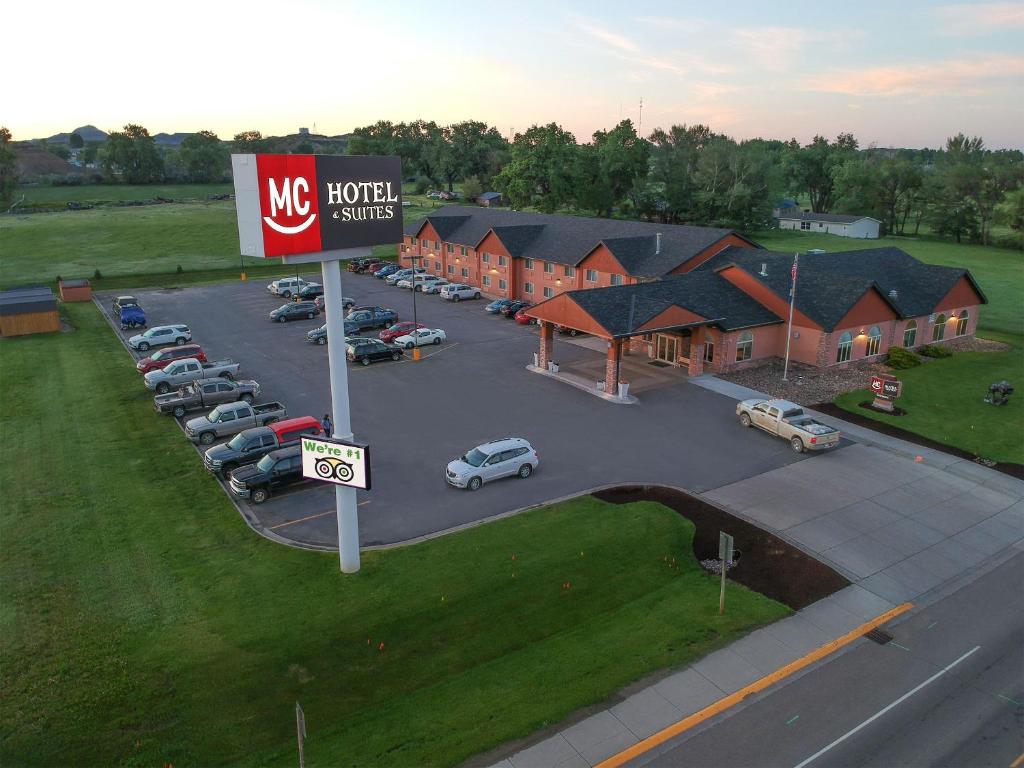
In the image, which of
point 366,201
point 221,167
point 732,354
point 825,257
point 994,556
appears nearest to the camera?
point 366,201

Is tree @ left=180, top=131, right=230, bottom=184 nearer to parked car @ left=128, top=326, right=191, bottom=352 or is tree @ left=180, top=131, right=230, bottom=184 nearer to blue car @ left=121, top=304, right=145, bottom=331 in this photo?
blue car @ left=121, top=304, right=145, bottom=331

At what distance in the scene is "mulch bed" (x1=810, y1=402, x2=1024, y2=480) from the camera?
91.9ft

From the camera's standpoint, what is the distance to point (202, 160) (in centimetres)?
18100

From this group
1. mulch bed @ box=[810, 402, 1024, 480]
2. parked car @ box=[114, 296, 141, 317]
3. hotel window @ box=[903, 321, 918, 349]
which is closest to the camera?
mulch bed @ box=[810, 402, 1024, 480]

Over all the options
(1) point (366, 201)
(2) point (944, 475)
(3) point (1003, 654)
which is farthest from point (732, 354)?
(1) point (366, 201)

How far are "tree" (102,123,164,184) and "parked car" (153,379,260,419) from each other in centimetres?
17021

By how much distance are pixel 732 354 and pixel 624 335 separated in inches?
344

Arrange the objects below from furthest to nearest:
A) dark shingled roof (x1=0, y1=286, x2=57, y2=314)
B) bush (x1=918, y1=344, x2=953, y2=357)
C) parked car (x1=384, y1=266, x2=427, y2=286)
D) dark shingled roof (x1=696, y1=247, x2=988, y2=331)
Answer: parked car (x1=384, y1=266, x2=427, y2=286), dark shingled roof (x1=0, y1=286, x2=57, y2=314), bush (x1=918, y1=344, x2=953, y2=357), dark shingled roof (x1=696, y1=247, x2=988, y2=331)

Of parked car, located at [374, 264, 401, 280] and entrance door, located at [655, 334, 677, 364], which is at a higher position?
parked car, located at [374, 264, 401, 280]

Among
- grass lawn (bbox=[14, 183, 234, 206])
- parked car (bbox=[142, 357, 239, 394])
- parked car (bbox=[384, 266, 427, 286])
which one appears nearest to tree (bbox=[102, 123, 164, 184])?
grass lawn (bbox=[14, 183, 234, 206])

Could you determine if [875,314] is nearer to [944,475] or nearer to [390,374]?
[944,475]

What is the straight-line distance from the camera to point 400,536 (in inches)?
877

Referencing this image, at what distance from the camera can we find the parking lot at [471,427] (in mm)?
24359

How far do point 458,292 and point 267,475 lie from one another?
131 ft
